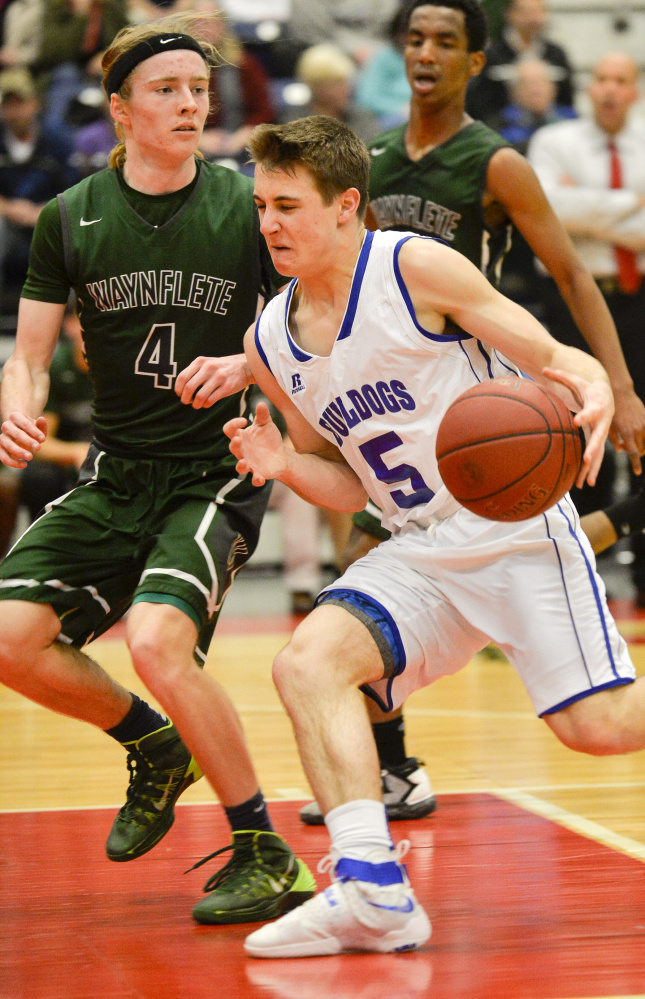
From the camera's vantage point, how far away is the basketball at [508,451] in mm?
3096

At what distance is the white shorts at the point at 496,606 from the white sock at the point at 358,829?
1.25 feet

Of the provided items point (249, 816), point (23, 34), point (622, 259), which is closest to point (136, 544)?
point (249, 816)

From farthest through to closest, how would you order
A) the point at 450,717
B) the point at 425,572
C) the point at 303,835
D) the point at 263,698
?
the point at 263,698 < the point at 450,717 < the point at 303,835 < the point at 425,572

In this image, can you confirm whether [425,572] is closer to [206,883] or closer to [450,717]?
[206,883]

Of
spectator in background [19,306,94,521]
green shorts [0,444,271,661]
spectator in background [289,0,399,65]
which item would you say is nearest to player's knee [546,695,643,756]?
green shorts [0,444,271,661]

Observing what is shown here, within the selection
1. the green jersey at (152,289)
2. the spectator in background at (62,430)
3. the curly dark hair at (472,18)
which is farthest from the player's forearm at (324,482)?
the spectator in background at (62,430)

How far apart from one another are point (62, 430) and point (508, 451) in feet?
20.6

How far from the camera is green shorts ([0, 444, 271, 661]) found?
3.60m

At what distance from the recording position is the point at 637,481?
6.20m

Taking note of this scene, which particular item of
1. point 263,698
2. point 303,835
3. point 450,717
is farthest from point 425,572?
point 263,698

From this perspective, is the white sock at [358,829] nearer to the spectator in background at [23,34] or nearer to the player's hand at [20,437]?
the player's hand at [20,437]

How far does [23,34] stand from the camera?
37.2 feet

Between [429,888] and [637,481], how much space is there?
2975 millimetres

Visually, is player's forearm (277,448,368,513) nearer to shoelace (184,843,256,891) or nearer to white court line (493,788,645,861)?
shoelace (184,843,256,891)
